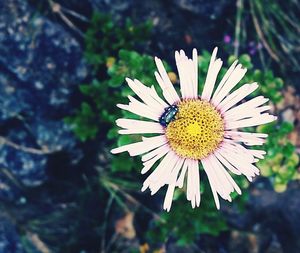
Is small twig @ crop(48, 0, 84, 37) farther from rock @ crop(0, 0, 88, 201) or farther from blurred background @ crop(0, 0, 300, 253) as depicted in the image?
rock @ crop(0, 0, 88, 201)

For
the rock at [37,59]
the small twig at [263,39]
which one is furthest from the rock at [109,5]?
the small twig at [263,39]

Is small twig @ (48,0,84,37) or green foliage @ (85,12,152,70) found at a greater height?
small twig @ (48,0,84,37)

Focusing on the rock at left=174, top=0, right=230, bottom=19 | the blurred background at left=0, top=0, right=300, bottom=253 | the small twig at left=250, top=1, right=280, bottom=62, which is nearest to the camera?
the blurred background at left=0, top=0, right=300, bottom=253

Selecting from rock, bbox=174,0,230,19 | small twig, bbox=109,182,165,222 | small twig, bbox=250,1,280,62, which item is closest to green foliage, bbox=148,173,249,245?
small twig, bbox=109,182,165,222

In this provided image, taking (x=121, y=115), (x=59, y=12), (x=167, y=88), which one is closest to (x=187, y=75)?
(x=167, y=88)

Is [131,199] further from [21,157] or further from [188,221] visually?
[21,157]

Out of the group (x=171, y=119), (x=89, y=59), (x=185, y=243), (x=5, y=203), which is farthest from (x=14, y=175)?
(x=171, y=119)

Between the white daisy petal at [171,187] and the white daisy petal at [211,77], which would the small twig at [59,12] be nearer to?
the white daisy petal at [211,77]

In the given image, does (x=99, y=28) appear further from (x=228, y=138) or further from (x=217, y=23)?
(x=228, y=138)
